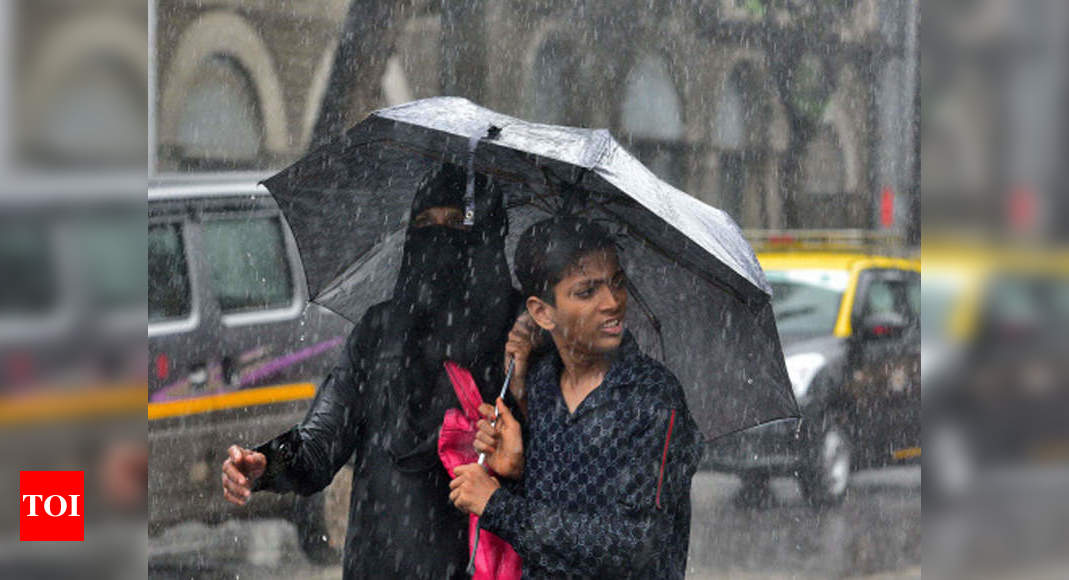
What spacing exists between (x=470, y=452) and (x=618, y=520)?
0.44 meters

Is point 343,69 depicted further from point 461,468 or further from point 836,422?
point 461,468

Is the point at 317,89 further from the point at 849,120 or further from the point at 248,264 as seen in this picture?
the point at 849,120

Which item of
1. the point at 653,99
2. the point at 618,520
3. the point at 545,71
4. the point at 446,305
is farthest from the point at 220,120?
the point at 618,520

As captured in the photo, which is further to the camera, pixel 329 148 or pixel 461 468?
pixel 329 148

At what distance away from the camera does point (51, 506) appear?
2465mm

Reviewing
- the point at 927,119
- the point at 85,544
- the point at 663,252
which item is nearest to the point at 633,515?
the point at 663,252

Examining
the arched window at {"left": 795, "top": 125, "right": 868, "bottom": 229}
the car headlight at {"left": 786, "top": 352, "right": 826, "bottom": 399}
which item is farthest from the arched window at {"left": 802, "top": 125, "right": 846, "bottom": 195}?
the car headlight at {"left": 786, "top": 352, "right": 826, "bottom": 399}

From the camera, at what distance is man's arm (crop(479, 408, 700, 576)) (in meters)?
2.85

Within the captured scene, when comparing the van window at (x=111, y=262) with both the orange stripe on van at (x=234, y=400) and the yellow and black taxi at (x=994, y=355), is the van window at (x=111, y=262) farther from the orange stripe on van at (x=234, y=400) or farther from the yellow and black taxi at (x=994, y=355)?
the orange stripe on van at (x=234, y=400)

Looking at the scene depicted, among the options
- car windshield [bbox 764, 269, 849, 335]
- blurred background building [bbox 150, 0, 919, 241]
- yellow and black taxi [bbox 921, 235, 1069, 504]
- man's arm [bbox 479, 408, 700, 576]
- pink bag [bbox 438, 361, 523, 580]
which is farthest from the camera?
blurred background building [bbox 150, 0, 919, 241]

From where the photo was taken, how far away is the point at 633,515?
2.87m

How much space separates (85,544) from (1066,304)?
5.53ft

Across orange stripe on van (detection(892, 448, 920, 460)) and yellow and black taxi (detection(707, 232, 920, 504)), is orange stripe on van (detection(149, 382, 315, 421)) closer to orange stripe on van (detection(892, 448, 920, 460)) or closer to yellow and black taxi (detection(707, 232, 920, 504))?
yellow and black taxi (detection(707, 232, 920, 504))

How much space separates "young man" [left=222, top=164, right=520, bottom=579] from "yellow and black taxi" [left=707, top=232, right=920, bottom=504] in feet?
18.2
